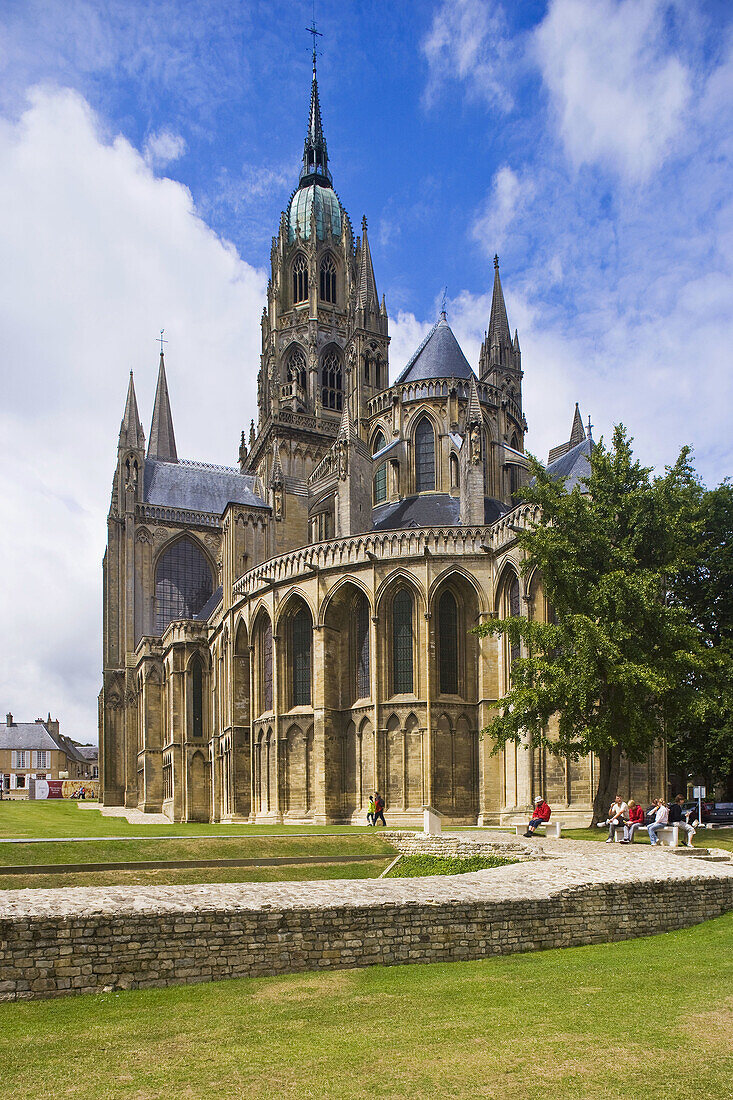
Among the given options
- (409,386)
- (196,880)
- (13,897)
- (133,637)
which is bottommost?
(196,880)

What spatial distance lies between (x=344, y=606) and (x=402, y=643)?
3224 mm

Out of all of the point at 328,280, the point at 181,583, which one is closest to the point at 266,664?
the point at 181,583

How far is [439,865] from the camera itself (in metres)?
23.2

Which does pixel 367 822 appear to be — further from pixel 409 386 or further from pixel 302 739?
pixel 409 386

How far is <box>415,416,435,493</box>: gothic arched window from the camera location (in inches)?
1821

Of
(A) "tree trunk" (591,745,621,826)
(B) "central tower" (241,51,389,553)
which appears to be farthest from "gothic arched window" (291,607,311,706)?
(B) "central tower" (241,51,389,553)

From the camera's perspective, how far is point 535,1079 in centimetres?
762

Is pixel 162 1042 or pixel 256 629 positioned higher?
pixel 256 629

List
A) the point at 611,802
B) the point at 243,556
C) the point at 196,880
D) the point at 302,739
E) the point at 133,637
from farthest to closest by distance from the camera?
the point at 133,637 < the point at 243,556 < the point at 302,739 < the point at 611,802 < the point at 196,880

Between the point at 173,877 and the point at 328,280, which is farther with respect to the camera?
the point at 328,280

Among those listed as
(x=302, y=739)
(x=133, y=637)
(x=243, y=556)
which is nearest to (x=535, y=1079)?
(x=302, y=739)

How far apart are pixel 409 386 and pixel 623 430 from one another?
2093 centimetres

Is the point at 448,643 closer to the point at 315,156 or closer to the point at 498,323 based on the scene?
the point at 498,323

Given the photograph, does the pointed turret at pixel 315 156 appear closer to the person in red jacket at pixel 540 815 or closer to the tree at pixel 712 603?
the tree at pixel 712 603
